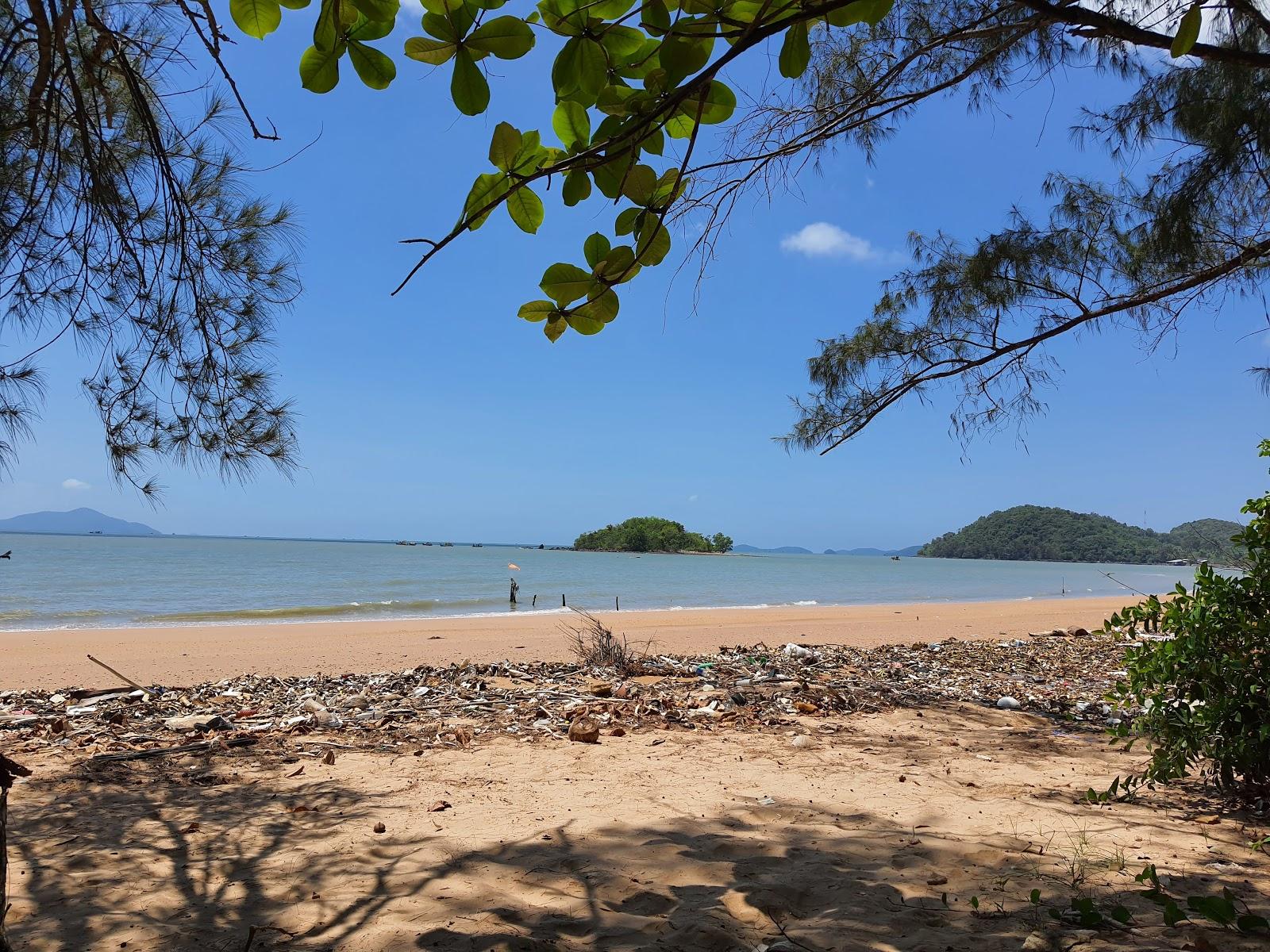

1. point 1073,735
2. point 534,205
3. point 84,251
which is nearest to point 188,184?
point 84,251

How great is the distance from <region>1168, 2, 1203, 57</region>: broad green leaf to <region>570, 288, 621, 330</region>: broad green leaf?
0.87 m

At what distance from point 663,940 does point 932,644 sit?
8.79 m

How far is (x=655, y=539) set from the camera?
103875mm

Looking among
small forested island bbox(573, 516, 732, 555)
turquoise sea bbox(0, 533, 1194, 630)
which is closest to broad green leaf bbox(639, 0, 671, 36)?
turquoise sea bbox(0, 533, 1194, 630)

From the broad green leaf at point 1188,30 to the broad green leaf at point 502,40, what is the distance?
0.87 meters

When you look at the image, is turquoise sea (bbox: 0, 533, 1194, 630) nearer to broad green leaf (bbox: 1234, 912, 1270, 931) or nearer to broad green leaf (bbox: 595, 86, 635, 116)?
broad green leaf (bbox: 1234, 912, 1270, 931)

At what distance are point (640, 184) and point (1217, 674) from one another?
9.31 ft

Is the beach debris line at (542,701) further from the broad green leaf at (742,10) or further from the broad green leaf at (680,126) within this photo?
the broad green leaf at (742,10)

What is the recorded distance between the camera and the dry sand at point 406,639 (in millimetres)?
9961

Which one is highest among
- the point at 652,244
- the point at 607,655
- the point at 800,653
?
the point at 652,244

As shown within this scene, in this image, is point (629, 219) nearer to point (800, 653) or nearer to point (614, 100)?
point (614, 100)

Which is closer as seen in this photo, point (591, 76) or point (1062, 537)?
point (591, 76)

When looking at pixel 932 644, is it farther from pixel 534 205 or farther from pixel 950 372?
pixel 534 205

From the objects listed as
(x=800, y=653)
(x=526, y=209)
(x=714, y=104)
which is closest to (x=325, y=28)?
(x=526, y=209)
